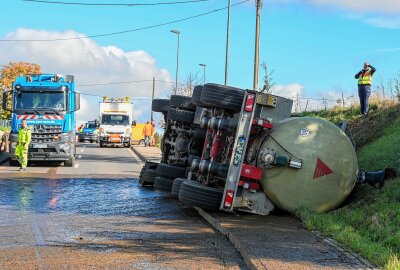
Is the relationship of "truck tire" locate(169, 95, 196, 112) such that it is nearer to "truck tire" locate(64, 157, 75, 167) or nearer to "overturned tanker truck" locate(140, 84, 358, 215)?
"overturned tanker truck" locate(140, 84, 358, 215)

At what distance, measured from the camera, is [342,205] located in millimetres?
8367

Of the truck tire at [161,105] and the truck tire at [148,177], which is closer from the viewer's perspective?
the truck tire at [161,105]

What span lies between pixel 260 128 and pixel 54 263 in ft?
12.9

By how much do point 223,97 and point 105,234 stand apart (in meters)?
2.77

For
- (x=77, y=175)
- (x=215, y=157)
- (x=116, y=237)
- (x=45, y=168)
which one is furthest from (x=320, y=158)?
(x=45, y=168)

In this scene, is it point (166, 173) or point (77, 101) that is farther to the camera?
point (77, 101)

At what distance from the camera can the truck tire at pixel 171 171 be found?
1067cm

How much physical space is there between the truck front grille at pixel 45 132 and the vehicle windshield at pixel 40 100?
2.27 ft

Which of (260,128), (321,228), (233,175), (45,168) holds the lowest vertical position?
(45,168)

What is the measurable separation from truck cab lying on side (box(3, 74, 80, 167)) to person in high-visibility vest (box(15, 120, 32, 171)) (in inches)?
28.9

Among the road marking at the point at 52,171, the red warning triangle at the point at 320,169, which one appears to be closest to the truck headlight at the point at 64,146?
the road marking at the point at 52,171

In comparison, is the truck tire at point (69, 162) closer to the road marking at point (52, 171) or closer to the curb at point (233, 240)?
the road marking at point (52, 171)

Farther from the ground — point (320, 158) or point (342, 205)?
point (320, 158)

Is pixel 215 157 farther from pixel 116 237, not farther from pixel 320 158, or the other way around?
pixel 116 237
